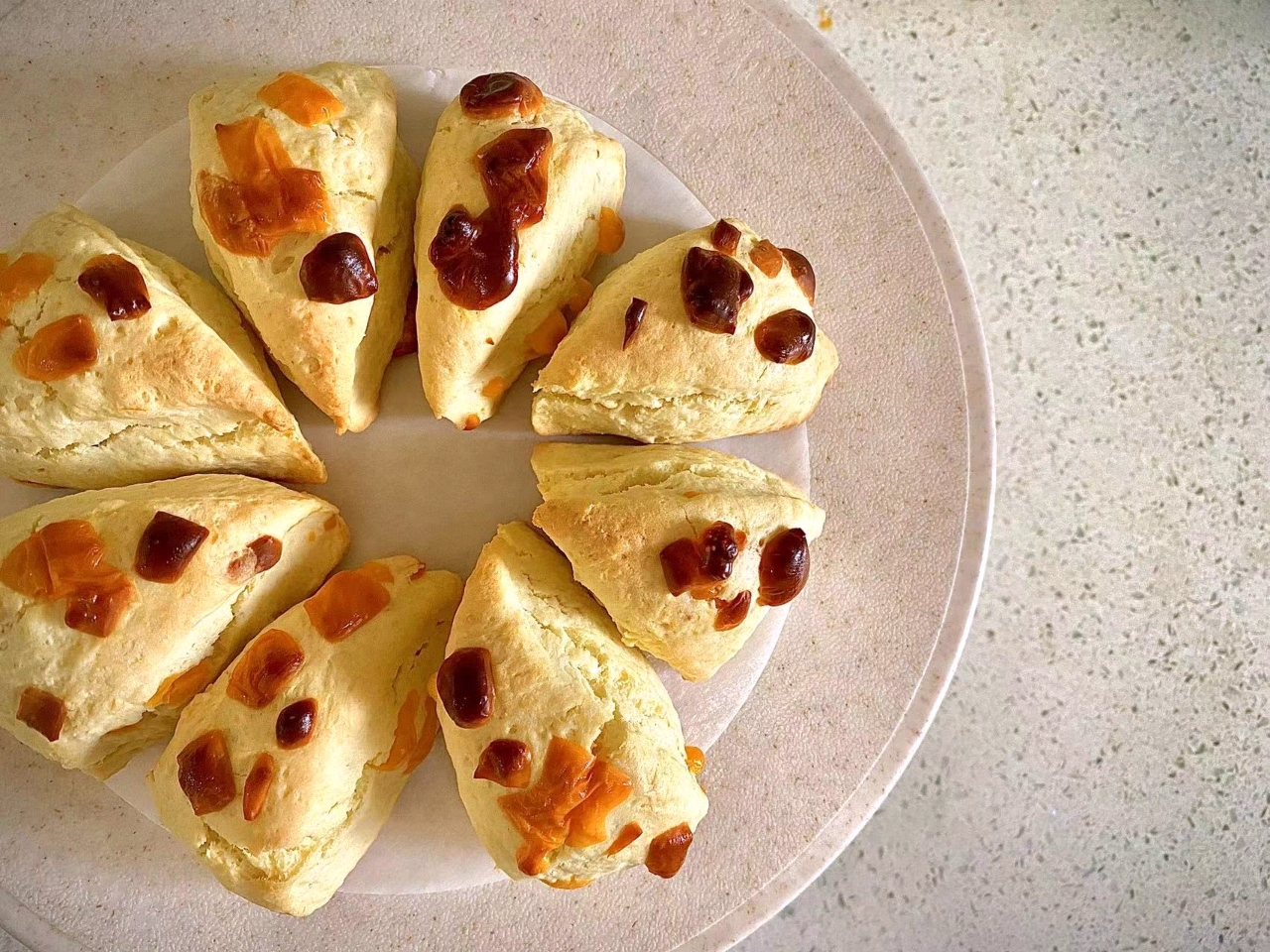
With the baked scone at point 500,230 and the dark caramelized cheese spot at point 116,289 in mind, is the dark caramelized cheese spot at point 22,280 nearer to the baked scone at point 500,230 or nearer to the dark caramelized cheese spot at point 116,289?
the dark caramelized cheese spot at point 116,289

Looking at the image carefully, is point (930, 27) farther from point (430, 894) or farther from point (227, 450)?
point (430, 894)

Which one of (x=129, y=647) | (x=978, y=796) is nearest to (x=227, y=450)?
(x=129, y=647)

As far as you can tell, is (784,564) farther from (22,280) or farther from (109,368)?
(22,280)

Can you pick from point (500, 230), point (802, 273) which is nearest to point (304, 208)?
point (500, 230)

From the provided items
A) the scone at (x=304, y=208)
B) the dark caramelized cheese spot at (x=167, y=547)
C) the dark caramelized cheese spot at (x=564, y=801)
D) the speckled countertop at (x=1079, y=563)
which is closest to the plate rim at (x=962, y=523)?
the speckled countertop at (x=1079, y=563)

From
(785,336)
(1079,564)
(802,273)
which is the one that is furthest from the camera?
(1079,564)
